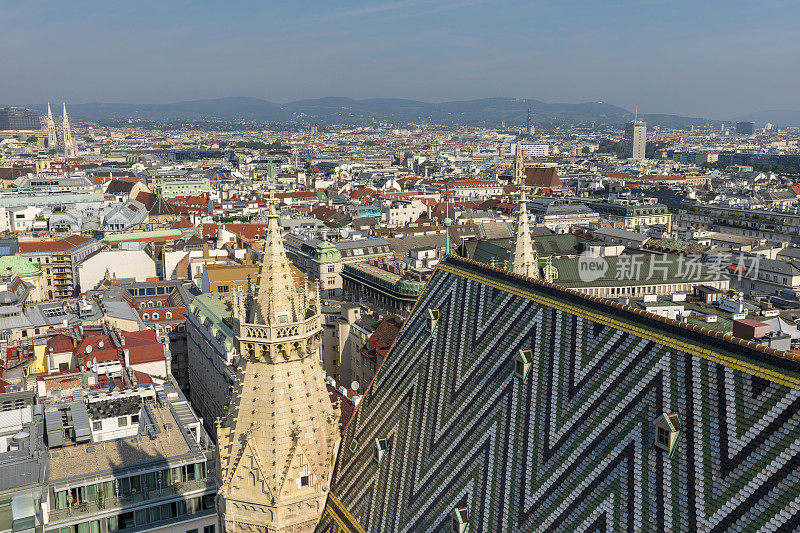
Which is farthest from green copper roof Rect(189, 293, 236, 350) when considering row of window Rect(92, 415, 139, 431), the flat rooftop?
the flat rooftop

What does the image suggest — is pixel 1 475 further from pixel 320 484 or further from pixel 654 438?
pixel 654 438

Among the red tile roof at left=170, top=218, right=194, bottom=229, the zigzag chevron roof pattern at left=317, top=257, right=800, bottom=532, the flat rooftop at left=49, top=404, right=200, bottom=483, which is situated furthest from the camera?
the red tile roof at left=170, top=218, right=194, bottom=229

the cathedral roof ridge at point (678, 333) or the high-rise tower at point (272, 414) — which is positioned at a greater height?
the cathedral roof ridge at point (678, 333)

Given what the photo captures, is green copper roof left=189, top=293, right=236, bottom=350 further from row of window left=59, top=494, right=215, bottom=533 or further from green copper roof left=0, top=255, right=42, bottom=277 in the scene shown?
green copper roof left=0, top=255, right=42, bottom=277

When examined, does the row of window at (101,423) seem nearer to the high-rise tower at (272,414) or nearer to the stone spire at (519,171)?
the high-rise tower at (272,414)

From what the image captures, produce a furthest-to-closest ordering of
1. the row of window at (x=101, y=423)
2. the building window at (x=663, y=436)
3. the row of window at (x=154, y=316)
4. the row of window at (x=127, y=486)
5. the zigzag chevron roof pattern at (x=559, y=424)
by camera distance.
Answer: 1. the row of window at (x=154, y=316)
2. the row of window at (x=101, y=423)
3. the row of window at (x=127, y=486)
4. the building window at (x=663, y=436)
5. the zigzag chevron roof pattern at (x=559, y=424)

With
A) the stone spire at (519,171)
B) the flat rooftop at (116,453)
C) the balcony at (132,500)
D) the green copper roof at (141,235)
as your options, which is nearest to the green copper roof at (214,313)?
the flat rooftop at (116,453)

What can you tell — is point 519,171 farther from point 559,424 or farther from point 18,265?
point 18,265

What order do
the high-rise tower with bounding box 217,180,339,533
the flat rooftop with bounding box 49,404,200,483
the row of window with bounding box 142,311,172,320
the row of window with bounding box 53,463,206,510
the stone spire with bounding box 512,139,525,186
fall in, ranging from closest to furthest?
the high-rise tower with bounding box 217,180,339,533
the row of window with bounding box 53,463,206,510
the flat rooftop with bounding box 49,404,200,483
the stone spire with bounding box 512,139,525,186
the row of window with bounding box 142,311,172,320
